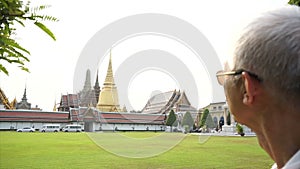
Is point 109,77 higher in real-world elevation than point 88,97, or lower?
higher

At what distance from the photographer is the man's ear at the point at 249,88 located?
0.54 metres

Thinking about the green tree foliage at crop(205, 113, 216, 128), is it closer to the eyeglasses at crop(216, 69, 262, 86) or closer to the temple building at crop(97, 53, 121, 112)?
the temple building at crop(97, 53, 121, 112)

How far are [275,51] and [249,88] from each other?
0.08m

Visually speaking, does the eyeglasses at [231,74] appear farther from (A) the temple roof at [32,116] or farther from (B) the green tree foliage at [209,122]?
(B) the green tree foliage at [209,122]

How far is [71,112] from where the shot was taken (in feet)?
93.4

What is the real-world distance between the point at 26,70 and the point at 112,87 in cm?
2459

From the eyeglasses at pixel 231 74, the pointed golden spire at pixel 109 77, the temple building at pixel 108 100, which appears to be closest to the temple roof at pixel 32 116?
the temple building at pixel 108 100

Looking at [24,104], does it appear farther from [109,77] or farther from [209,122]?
[209,122]

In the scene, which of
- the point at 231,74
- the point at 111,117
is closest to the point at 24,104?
the point at 111,117

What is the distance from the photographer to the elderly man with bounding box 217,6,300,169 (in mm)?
519

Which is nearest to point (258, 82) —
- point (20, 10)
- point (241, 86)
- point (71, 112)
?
point (241, 86)

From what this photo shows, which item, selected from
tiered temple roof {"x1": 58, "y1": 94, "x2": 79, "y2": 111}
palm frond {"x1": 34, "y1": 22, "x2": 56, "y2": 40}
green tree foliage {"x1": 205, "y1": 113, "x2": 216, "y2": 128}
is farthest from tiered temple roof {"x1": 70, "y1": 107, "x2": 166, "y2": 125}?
palm frond {"x1": 34, "y1": 22, "x2": 56, "y2": 40}

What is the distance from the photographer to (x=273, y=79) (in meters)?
0.53

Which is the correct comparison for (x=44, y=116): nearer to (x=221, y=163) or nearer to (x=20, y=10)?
(x=221, y=163)
